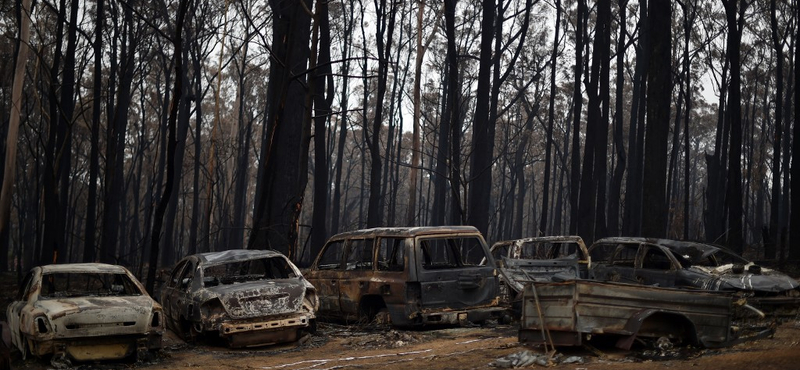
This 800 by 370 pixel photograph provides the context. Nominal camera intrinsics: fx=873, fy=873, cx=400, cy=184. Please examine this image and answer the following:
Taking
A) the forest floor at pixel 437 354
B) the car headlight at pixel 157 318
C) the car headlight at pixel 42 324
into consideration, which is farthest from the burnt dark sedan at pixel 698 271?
the car headlight at pixel 42 324

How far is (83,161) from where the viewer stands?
185ft

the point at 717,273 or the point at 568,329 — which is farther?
the point at 717,273

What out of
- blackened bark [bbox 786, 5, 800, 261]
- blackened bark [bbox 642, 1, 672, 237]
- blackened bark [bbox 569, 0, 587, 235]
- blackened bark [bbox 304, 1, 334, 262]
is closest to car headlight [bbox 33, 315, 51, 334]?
blackened bark [bbox 642, 1, 672, 237]

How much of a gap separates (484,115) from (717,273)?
18233mm

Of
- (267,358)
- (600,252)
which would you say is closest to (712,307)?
(267,358)

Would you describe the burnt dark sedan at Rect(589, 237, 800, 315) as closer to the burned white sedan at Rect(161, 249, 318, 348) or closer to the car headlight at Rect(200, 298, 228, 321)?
the burned white sedan at Rect(161, 249, 318, 348)

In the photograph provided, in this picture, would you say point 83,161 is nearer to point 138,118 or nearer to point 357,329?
point 138,118

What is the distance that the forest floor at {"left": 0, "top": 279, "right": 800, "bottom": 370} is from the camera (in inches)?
360

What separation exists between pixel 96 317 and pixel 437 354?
4.17m

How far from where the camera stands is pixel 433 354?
→ 34.7 feet

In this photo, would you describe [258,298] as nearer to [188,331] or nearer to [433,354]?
[188,331]

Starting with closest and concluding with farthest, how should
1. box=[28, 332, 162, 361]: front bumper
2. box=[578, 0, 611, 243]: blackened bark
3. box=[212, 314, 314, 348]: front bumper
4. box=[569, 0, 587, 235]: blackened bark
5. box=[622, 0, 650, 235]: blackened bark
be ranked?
box=[28, 332, 162, 361]: front bumper, box=[212, 314, 314, 348]: front bumper, box=[578, 0, 611, 243]: blackened bark, box=[569, 0, 587, 235]: blackened bark, box=[622, 0, 650, 235]: blackened bark

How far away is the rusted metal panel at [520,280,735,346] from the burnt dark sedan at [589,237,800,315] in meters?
2.59

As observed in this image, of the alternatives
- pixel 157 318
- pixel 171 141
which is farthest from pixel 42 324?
pixel 171 141
